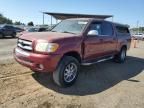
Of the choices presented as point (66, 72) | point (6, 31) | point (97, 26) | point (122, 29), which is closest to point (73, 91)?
point (66, 72)

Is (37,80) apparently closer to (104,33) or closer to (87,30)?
(87,30)

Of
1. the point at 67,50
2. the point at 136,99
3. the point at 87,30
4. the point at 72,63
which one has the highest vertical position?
the point at 87,30

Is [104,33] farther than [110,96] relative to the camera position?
Yes

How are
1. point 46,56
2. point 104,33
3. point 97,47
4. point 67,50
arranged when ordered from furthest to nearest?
1. point 104,33
2. point 97,47
3. point 67,50
4. point 46,56

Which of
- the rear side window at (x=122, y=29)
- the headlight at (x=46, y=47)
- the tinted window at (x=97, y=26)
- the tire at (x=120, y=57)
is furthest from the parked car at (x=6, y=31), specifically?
the headlight at (x=46, y=47)

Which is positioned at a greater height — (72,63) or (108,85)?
(72,63)

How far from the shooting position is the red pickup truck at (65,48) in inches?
204

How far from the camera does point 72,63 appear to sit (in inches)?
226

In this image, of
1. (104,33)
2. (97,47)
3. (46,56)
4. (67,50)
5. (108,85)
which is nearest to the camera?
(46,56)

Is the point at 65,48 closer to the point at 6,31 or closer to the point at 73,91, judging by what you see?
the point at 73,91

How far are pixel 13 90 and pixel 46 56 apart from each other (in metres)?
1.22

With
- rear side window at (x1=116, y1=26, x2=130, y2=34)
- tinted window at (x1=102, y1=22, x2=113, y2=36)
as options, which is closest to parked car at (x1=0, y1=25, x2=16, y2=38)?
rear side window at (x1=116, y1=26, x2=130, y2=34)

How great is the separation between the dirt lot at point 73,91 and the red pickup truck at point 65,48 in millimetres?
487

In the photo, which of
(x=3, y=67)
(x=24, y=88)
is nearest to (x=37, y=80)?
(x=24, y=88)
